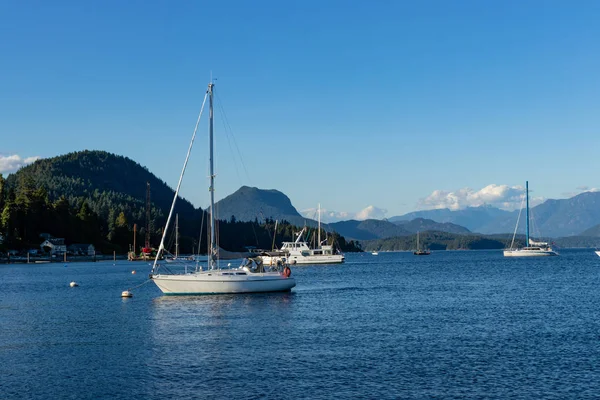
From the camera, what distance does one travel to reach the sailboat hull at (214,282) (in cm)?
7669

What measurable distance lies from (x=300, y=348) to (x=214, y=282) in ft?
109

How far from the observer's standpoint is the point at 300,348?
45.2m

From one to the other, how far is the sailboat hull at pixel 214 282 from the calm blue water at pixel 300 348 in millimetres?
1309

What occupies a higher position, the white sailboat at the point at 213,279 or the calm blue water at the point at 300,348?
the white sailboat at the point at 213,279

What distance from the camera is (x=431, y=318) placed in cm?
6091

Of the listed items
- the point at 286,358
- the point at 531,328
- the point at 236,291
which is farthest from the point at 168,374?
the point at 236,291

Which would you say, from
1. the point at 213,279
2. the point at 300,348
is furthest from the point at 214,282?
the point at 300,348

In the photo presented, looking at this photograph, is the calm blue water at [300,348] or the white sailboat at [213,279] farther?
the white sailboat at [213,279]

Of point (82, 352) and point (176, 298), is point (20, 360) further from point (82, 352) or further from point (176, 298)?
point (176, 298)

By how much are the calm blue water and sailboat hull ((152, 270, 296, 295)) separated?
1.31m

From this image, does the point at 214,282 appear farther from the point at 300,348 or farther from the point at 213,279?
the point at 300,348

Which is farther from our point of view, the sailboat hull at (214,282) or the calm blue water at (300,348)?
the sailboat hull at (214,282)

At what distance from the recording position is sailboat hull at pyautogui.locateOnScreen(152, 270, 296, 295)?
252 feet

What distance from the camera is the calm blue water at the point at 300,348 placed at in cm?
3428
